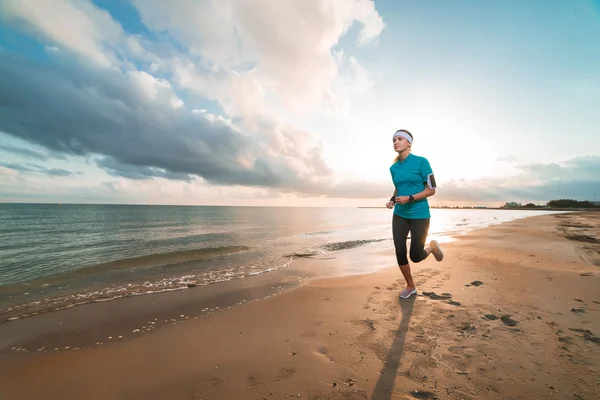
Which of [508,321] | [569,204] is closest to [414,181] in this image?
[508,321]

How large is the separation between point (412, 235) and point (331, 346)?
2.69 m

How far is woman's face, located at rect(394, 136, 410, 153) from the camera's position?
4918mm

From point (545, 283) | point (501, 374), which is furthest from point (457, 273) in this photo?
point (501, 374)

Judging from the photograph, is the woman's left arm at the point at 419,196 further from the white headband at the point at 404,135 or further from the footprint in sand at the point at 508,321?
the footprint in sand at the point at 508,321

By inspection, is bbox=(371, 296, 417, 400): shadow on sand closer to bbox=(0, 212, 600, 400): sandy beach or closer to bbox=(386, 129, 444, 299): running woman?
bbox=(0, 212, 600, 400): sandy beach

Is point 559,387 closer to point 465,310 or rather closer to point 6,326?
point 465,310

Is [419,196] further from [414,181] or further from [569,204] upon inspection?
[569,204]

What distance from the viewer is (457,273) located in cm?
723

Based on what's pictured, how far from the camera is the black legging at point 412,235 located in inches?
190

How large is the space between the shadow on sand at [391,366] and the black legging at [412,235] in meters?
1.22

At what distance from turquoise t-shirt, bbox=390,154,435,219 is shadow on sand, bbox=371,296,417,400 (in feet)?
6.38

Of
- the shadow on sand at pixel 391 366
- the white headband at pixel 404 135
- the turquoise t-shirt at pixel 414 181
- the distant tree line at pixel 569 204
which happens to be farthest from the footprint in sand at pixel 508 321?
the distant tree line at pixel 569 204

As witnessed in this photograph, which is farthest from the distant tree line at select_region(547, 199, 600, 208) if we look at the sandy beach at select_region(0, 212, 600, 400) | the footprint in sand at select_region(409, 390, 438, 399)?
the footprint in sand at select_region(409, 390, 438, 399)

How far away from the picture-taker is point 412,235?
4875 mm
